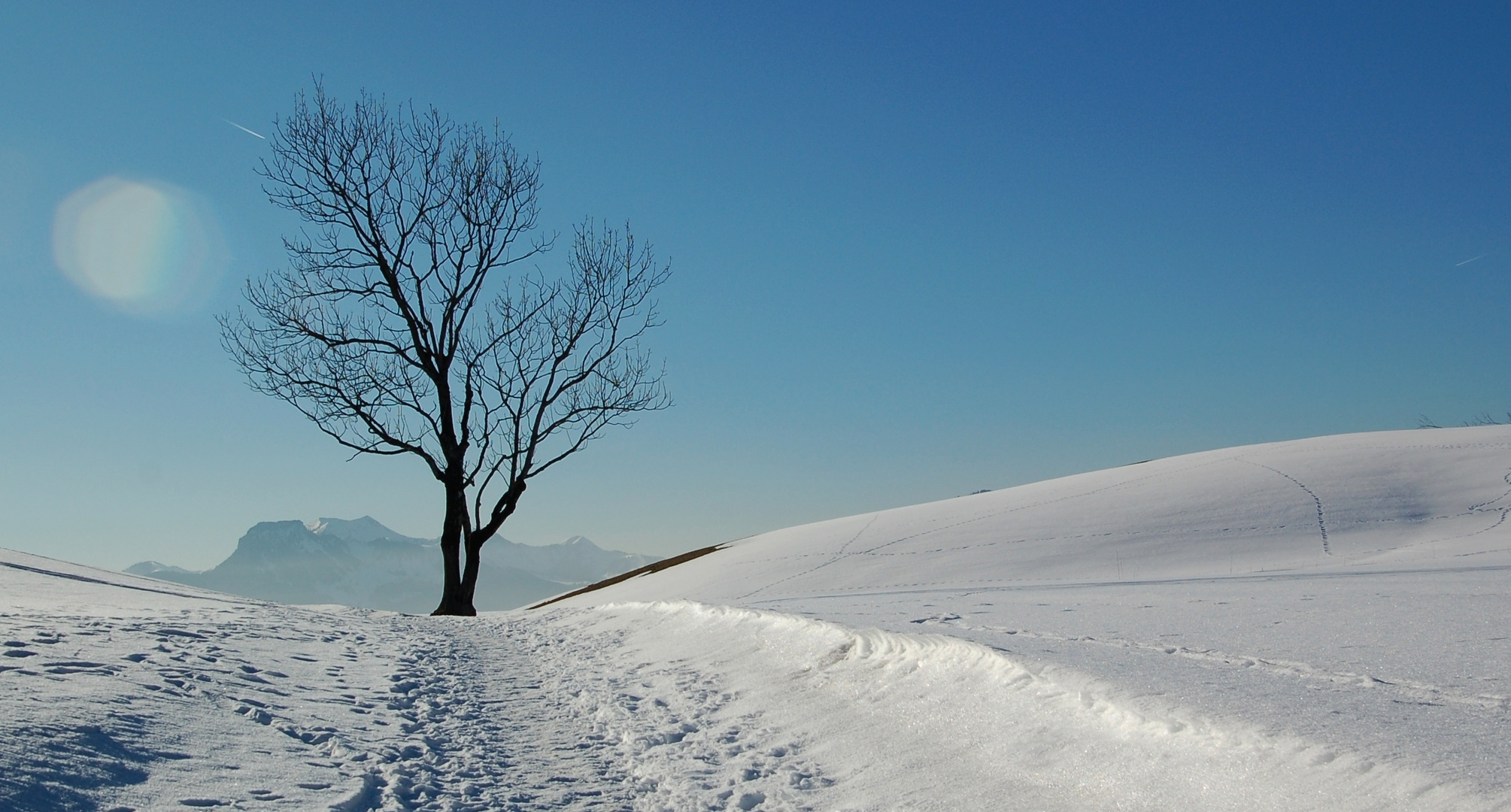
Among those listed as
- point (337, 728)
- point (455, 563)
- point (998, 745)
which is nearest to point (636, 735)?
point (337, 728)

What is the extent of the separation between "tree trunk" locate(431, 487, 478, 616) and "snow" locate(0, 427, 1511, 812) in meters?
9.06

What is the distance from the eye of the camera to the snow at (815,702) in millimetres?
3152

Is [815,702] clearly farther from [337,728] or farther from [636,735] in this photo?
[337,728]

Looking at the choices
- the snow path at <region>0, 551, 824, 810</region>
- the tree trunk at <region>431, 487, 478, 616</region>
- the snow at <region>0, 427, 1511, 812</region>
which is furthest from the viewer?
the tree trunk at <region>431, 487, 478, 616</region>

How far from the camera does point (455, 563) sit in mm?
19516

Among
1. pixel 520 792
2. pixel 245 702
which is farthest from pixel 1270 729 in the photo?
pixel 245 702

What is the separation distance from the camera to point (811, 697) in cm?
526

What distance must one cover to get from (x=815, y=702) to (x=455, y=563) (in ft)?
53.0

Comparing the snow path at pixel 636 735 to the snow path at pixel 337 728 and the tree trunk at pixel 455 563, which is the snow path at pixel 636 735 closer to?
the snow path at pixel 337 728

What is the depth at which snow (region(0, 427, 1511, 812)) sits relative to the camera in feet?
10.3

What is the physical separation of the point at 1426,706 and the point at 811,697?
120 inches

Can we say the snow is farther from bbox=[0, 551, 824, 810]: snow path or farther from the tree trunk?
the tree trunk

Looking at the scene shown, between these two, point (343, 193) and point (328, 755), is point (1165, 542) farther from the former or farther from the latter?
point (343, 193)

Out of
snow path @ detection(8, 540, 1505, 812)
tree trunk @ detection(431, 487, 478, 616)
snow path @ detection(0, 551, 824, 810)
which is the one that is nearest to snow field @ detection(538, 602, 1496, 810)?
snow path @ detection(8, 540, 1505, 812)
